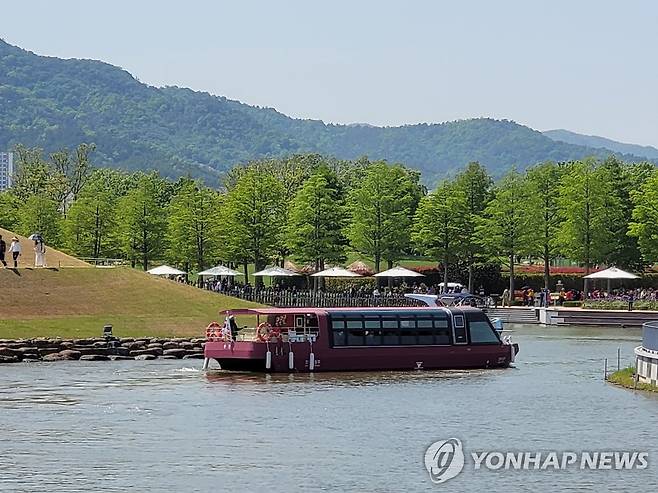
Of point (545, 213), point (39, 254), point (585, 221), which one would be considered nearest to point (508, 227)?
point (545, 213)

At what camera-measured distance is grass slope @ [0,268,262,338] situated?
7794cm

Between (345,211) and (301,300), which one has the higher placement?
(345,211)

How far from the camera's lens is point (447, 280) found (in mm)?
136375

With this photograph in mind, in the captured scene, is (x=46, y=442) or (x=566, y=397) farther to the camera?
(x=566, y=397)

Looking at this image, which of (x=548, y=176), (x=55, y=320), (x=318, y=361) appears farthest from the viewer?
(x=548, y=176)

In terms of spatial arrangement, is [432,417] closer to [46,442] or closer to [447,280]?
[46,442]

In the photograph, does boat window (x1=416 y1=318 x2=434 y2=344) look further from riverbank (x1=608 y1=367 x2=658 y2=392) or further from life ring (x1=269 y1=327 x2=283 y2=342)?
riverbank (x1=608 y1=367 x2=658 y2=392)

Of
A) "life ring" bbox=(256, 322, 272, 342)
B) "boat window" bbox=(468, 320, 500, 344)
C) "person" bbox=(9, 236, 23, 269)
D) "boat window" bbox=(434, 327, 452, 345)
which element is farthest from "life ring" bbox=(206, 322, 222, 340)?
"person" bbox=(9, 236, 23, 269)

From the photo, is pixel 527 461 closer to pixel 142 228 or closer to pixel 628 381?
pixel 628 381

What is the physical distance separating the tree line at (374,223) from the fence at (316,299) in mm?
15958

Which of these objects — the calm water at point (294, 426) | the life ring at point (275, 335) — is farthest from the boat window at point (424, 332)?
the life ring at point (275, 335)

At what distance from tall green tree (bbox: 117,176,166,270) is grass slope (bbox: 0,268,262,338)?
132ft

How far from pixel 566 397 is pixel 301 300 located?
57.5m

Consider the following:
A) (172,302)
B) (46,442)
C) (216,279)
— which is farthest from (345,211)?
(46,442)
